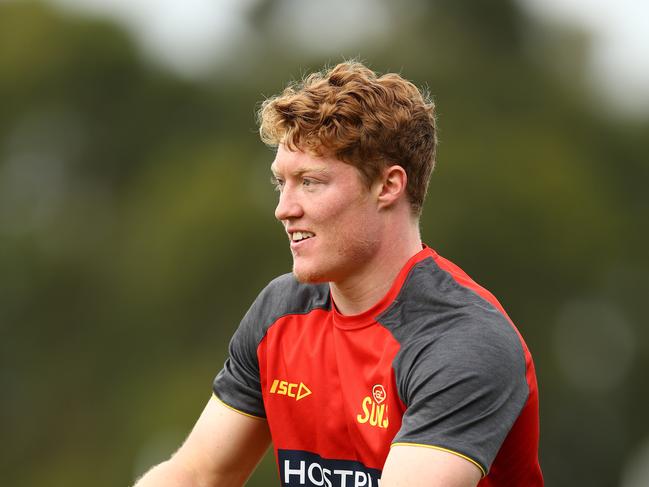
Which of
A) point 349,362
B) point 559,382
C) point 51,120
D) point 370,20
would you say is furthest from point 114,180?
point 349,362

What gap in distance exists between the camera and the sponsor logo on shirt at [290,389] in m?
7.54

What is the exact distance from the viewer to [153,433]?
29859 mm

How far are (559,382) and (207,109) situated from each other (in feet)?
34.8

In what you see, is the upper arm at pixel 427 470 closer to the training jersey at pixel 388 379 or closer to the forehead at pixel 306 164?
the training jersey at pixel 388 379

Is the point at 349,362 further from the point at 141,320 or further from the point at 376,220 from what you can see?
the point at 141,320

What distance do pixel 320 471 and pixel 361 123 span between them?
1.55 meters

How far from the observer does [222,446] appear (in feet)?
25.4

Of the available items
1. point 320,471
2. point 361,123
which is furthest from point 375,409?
point 361,123

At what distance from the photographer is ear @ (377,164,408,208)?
290 inches

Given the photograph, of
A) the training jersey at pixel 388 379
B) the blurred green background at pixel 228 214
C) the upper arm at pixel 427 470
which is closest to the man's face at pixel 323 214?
the training jersey at pixel 388 379

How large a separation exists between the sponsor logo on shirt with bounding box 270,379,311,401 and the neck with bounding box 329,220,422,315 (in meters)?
0.41

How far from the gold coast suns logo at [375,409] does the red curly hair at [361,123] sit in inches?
33.5

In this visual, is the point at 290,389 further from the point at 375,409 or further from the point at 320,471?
the point at 375,409

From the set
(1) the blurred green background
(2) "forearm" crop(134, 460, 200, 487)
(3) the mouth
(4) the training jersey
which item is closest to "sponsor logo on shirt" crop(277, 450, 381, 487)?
(4) the training jersey
